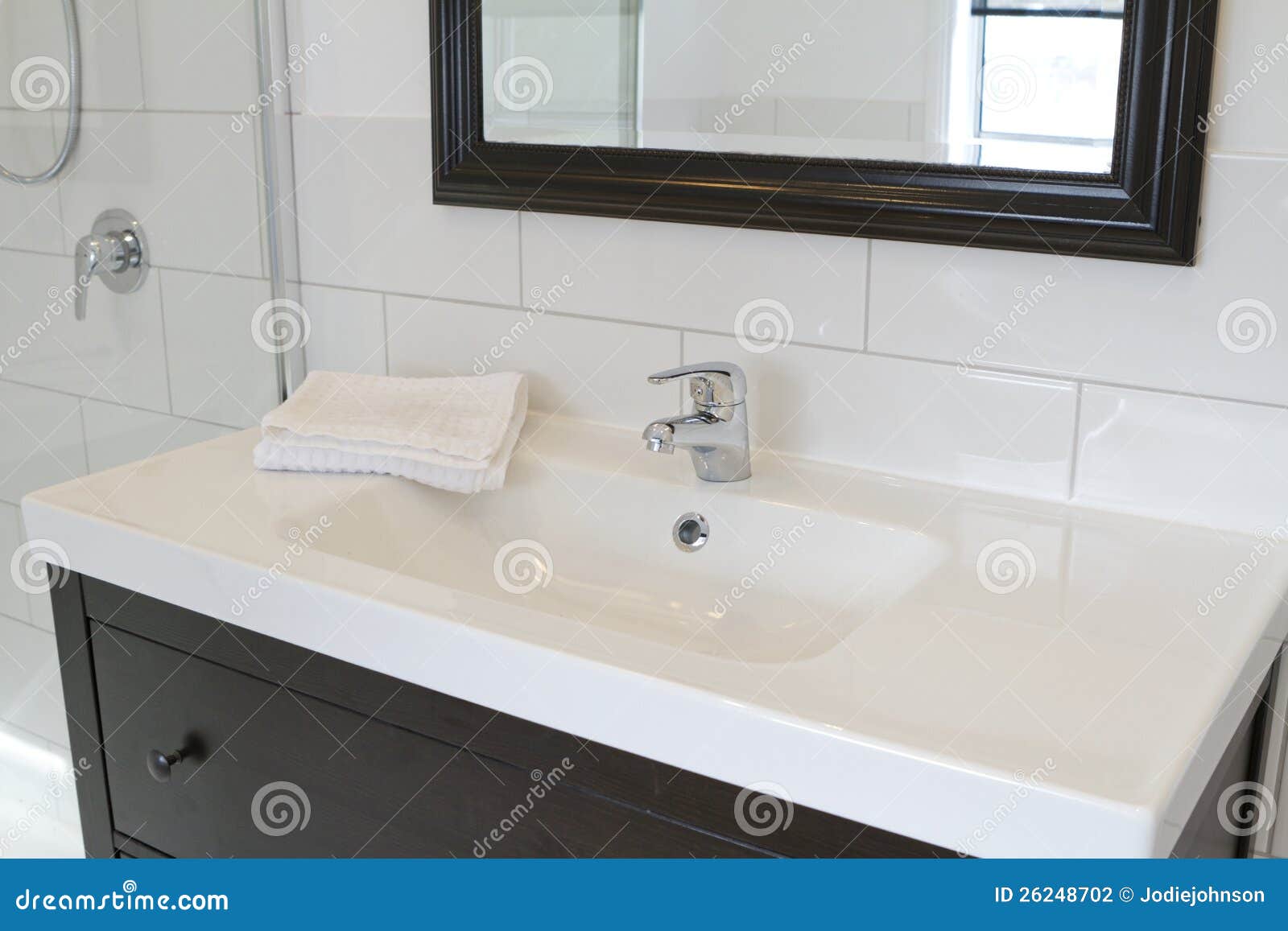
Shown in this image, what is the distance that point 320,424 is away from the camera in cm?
124

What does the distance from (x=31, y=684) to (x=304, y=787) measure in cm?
64

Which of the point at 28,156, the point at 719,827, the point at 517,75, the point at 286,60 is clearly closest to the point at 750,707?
Answer: the point at 719,827

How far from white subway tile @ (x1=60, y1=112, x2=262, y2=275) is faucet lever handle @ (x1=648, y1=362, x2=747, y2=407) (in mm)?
651

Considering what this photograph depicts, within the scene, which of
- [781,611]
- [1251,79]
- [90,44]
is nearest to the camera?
[1251,79]

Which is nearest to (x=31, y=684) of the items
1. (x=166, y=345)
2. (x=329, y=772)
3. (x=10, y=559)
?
(x=10, y=559)

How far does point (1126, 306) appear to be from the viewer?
3.46 ft

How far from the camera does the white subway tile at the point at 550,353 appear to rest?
4.35ft

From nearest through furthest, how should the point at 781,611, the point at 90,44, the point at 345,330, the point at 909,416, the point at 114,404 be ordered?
1. the point at 781,611
2. the point at 909,416
3. the point at 90,44
4. the point at 114,404
5. the point at 345,330

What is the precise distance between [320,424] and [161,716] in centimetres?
32

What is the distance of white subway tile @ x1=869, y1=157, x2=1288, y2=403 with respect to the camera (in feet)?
3.26

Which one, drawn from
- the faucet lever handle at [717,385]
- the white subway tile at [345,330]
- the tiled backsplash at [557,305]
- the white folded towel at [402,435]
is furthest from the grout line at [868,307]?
the white subway tile at [345,330]

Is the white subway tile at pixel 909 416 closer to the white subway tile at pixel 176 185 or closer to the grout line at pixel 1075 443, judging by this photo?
the grout line at pixel 1075 443

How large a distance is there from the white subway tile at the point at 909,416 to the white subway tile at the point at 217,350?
59 cm

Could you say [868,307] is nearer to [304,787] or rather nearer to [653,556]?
[653,556]
